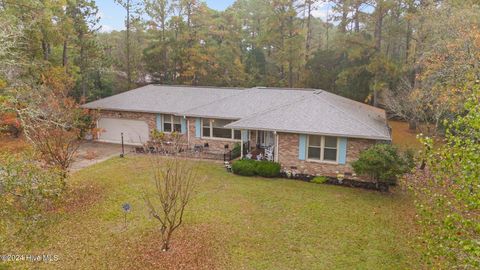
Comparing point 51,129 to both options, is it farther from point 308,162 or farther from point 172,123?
point 308,162

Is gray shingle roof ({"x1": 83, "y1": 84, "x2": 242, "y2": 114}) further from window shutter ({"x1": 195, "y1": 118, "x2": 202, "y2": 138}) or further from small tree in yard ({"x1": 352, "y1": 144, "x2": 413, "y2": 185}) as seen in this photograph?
small tree in yard ({"x1": 352, "y1": 144, "x2": 413, "y2": 185})

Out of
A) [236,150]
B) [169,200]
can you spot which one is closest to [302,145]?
[236,150]

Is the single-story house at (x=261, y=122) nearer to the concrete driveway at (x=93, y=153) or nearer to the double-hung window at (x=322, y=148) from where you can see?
the double-hung window at (x=322, y=148)

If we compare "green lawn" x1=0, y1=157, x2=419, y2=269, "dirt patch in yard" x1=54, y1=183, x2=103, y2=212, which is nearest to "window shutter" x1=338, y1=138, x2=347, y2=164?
"green lawn" x1=0, y1=157, x2=419, y2=269

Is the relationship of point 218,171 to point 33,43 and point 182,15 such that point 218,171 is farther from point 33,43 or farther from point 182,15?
point 182,15

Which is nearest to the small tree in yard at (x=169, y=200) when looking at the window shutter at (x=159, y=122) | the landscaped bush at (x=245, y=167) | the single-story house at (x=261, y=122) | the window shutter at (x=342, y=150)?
the landscaped bush at (x=245, y=167)

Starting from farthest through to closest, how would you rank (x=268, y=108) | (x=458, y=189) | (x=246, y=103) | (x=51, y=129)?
(x=246, y=103)
(x=268, y=108)
(x=51, y=129)
(x=458, y=189)

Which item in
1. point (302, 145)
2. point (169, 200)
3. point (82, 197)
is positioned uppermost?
point (302, 145)
